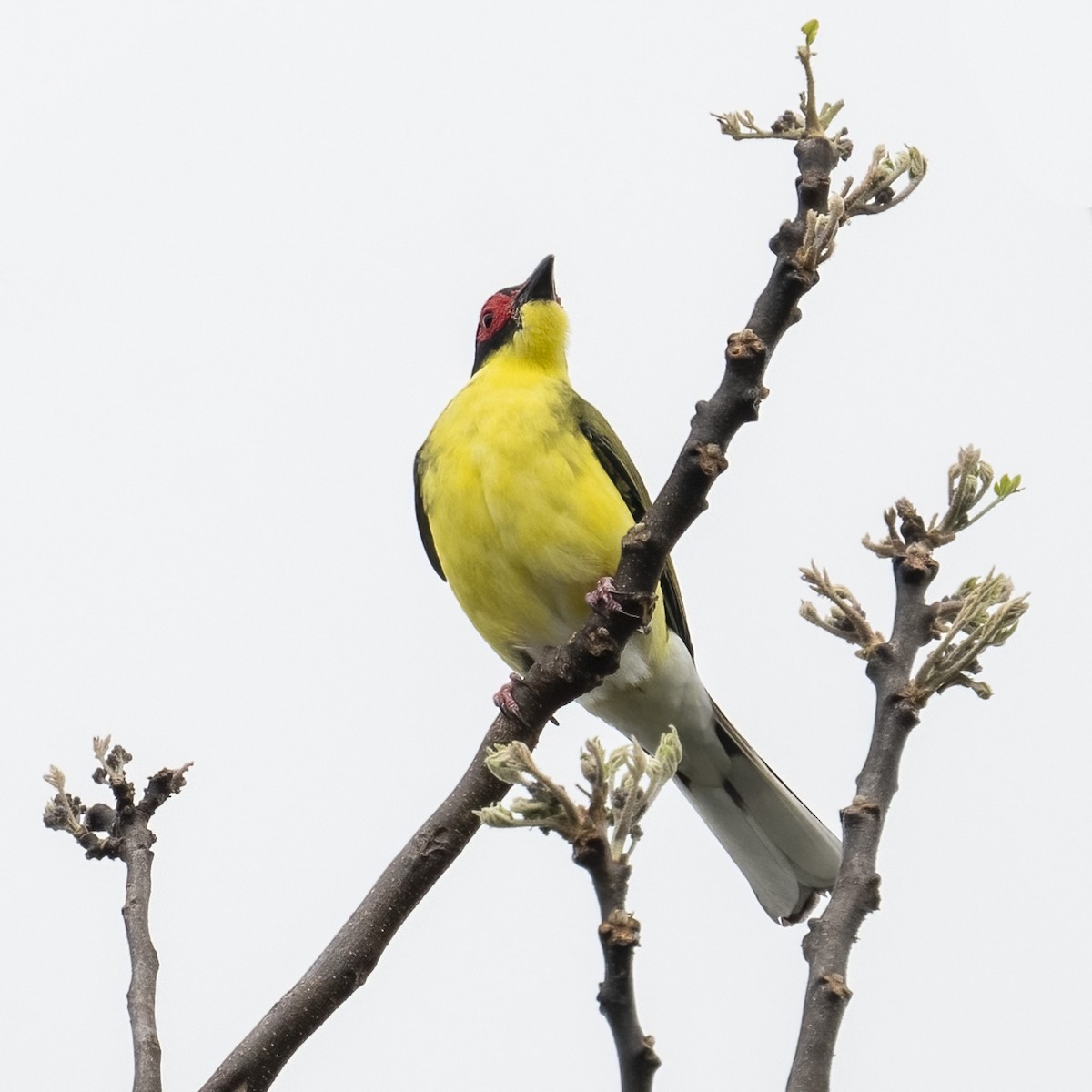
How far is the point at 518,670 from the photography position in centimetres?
622

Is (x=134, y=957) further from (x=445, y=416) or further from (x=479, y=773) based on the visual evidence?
(x=445, y=416)

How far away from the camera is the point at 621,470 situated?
594 centimetres

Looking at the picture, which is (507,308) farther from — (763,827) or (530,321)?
(763,827)

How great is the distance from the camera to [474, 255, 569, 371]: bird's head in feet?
22.1

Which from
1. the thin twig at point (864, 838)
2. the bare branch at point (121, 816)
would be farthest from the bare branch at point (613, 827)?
the bare branch at point (121, 816)

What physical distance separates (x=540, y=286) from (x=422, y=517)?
1.26 meters

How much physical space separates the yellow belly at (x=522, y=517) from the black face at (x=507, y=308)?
0.89m

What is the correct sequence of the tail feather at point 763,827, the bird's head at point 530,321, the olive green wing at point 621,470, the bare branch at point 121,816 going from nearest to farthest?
the bare branch at point 121,816 → the tail feather at point 763,827 → the olive green wing at point 621,470 → the bird's head at point 530,321

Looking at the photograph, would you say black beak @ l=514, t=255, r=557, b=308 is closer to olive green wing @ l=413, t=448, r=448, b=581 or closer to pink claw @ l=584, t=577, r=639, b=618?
olive green wing @ l=413, t=448, r=448, b=581

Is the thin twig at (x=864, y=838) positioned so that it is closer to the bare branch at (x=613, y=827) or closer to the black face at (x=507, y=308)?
the bare branch at (x=613, y=827)

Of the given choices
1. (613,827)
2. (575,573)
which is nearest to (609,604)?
(613,827)

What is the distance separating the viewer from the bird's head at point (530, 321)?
6738 mm

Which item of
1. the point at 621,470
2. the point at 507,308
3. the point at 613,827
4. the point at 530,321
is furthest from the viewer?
the point at 507,308

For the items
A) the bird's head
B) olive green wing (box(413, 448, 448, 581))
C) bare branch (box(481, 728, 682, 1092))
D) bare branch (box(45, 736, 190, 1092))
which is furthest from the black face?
bare branch (box(481, 728, 682, 1092))
